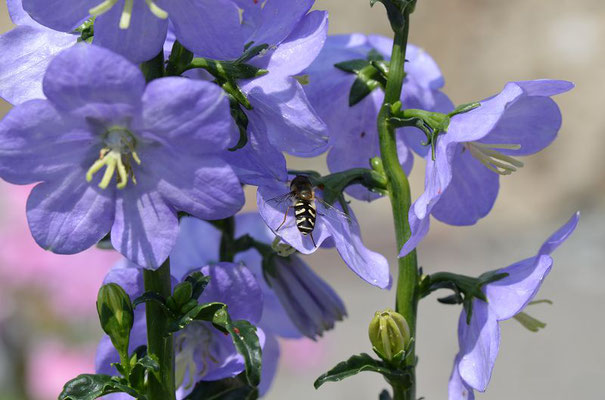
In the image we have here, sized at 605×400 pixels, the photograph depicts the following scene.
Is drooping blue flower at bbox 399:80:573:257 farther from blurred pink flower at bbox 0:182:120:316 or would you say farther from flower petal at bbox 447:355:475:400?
blurred pink flower at bbox 0:182:120:316

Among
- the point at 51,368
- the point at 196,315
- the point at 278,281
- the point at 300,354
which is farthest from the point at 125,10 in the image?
the point at 300,354

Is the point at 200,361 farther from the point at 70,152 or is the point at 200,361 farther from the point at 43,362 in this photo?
the point at 43,362

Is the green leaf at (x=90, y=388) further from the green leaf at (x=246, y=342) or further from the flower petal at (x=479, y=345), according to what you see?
the flower petal at (x=479, y=345)

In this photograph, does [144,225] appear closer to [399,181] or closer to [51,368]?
[399,181]

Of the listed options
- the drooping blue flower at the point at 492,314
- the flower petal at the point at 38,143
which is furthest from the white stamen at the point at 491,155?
the flower petal at the point at 38,143

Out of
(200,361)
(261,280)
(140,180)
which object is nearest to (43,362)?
(261,280)

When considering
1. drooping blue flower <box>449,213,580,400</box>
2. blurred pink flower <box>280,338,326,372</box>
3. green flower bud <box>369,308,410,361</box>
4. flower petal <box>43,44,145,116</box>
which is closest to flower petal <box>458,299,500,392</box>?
drooping blue flower <box>449,213,580,400</box>
